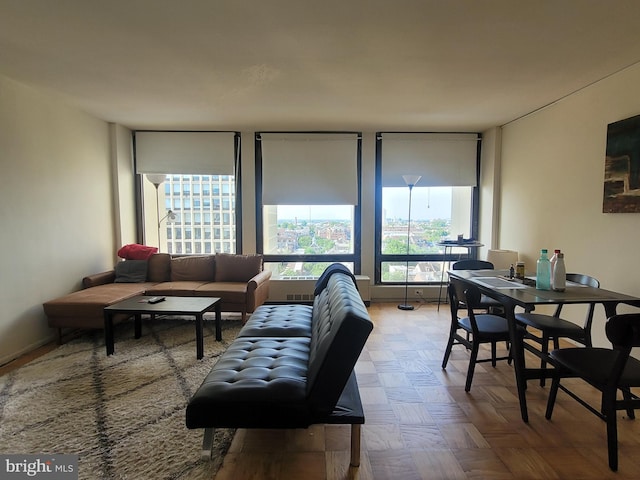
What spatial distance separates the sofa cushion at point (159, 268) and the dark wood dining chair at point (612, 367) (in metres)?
4.24

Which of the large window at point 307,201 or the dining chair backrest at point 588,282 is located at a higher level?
the large window at point 307,201

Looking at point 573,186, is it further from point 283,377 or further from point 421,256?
point 283,377

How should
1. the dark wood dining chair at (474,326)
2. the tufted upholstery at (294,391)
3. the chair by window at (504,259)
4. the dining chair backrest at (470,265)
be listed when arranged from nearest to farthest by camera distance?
the tufted upholstery at (294,391)
the dark wood dining chair at (474,326)
the dining chair backrest at (470,265)
the chair by window at (504,259)

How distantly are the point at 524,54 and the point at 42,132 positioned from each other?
443 cm

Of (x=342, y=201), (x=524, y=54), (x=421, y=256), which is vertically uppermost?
(x=524, y=54)

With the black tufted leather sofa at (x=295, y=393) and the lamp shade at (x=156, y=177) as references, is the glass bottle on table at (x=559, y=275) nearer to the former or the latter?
the black tufted leather sofa at (x=295, y=393)

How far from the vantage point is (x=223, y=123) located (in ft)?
15.0

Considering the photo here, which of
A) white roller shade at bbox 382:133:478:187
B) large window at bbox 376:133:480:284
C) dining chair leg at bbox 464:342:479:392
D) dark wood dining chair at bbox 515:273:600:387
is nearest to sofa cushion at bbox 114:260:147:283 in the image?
large window at bbox 376:133:480:284

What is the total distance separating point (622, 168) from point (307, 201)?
11.3ft

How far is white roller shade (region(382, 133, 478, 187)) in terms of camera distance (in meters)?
5.05

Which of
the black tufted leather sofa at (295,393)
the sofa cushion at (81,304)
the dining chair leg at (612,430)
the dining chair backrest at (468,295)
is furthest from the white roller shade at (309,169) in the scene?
the dining chair leg at (612,430)

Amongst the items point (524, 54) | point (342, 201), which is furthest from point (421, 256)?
point (524, 54)

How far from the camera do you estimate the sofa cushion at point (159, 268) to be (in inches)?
178

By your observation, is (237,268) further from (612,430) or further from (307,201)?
(612,430)
